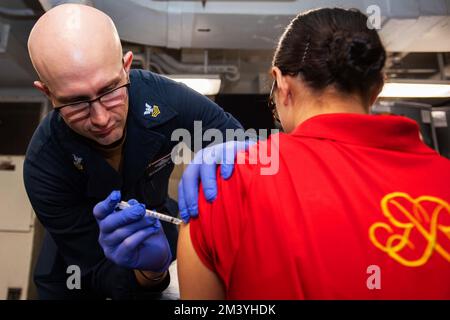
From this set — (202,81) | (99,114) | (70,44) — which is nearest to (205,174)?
(99,114)

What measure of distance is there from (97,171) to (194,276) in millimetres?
708

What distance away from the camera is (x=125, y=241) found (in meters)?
1.02

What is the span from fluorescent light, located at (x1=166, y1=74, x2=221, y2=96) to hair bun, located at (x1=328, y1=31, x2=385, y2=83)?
7.76 feet

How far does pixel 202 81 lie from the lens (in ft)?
10.4

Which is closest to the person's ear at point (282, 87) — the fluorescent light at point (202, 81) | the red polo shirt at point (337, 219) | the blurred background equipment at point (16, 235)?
the red polo shirt at point (337, 219)

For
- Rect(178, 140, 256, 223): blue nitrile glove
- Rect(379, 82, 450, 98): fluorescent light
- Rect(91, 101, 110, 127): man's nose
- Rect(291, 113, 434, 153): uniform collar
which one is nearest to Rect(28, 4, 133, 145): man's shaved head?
Rect(91, 101, 110, 127): man's nose

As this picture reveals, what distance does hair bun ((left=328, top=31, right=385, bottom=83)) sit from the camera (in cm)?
74

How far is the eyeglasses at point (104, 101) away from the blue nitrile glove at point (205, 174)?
39 cm

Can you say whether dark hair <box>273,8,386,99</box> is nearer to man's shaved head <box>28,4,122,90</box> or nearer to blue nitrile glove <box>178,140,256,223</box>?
blue nitrile glove <box>178,140,256,223</box>

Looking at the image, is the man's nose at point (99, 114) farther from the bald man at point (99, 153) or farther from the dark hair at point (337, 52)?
the dark hair at point (337, 52)

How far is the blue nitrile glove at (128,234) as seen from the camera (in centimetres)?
99

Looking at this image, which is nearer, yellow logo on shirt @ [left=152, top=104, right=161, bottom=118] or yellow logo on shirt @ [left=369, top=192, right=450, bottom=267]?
yellow logo on shirt @ [left=369, top=192, right=450, bottom=267]
